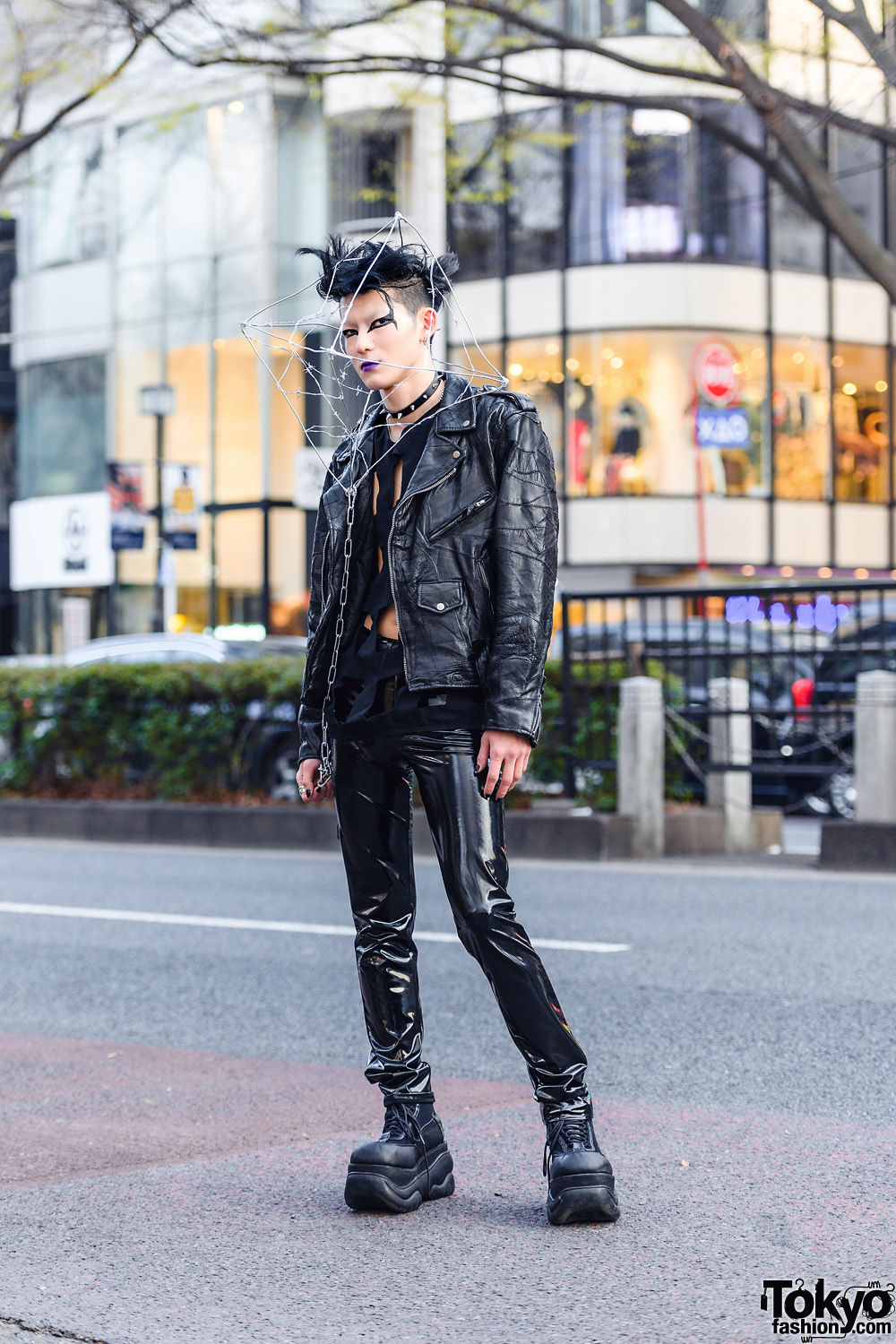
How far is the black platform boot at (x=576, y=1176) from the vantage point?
3465 millimetres

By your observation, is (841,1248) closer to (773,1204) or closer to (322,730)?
(773,1204)

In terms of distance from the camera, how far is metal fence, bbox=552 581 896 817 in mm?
11133

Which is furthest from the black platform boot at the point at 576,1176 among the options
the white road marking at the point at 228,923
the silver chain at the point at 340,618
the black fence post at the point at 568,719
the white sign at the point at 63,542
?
the white sign at the point at 63,542

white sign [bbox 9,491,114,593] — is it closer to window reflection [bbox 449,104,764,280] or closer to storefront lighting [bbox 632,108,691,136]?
window reflection [bbox 449,104,764,280]

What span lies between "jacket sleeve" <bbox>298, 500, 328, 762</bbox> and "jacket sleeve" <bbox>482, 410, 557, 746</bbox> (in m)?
0.47

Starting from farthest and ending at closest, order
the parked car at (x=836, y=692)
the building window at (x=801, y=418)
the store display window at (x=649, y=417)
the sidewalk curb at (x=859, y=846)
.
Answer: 1. the building window at (x=801, y=418)
2. the store display window at (x=649, y=417)
3. the parked car at (x=836, y=692)
4. the sidewalk curb at (x=859, y=846)

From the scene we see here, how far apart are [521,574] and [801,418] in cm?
2818

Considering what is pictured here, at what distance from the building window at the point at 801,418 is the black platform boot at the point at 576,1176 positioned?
90.7 feet

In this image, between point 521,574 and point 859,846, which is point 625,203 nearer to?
point 859,846

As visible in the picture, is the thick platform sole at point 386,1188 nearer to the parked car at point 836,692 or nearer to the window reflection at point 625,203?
the parked car at point 836,692

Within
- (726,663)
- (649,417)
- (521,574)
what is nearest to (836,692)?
(726,663)

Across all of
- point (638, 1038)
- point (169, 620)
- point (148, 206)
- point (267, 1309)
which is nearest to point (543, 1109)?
point (267, 1309)

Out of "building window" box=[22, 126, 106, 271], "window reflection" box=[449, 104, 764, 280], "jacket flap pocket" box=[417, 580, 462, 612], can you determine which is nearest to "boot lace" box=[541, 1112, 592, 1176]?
"jacket flap pocket" box=[417, 580, 462, 612]

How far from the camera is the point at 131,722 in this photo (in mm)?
14305
